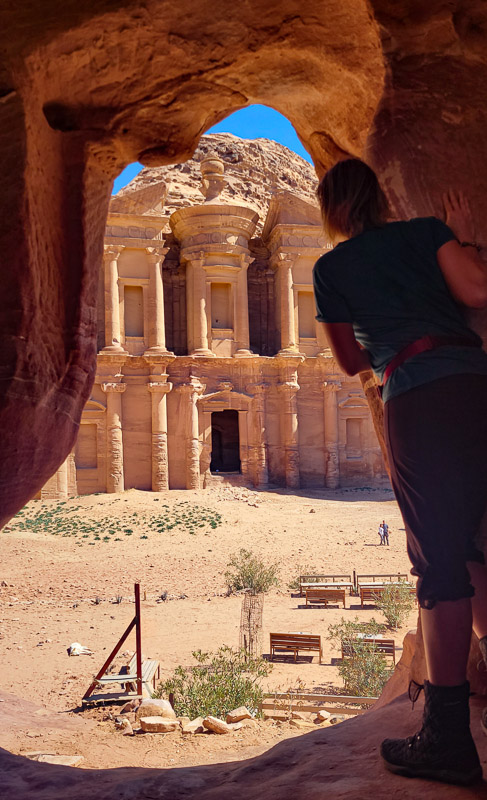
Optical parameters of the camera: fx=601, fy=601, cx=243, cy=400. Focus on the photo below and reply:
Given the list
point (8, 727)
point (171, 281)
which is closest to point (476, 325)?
point (8, 727)

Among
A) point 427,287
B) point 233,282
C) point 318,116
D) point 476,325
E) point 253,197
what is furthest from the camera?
point 253,197

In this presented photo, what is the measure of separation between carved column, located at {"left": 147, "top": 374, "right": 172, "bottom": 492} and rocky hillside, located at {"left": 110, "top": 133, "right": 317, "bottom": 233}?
1234cm

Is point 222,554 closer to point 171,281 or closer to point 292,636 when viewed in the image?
point 292,636

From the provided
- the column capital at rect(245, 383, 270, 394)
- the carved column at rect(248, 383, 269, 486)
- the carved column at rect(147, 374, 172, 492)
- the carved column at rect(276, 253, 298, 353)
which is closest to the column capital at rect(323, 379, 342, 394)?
the carved column at rect(276, 253, 298, 353)

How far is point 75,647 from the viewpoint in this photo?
9.06 meters

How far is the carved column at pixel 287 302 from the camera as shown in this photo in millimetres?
27453

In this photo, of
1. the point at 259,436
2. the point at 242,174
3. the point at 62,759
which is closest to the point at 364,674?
the point at 62,759

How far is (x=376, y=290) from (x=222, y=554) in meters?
14.6

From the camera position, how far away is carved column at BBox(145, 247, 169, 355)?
25625 mm

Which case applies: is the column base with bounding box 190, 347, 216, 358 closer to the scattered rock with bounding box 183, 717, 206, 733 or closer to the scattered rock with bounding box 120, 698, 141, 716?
the scattered rock with bounding box 120, 698, 141, 716

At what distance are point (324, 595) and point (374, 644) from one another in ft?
10.9

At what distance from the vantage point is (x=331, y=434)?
27.2 metres

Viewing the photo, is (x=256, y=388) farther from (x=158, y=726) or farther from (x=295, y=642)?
A: (x=158, y=726)

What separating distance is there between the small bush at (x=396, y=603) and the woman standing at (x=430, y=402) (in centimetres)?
926
